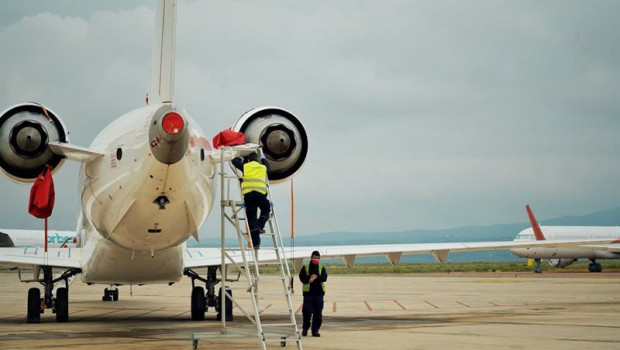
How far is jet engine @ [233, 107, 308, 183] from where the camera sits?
16.9 m

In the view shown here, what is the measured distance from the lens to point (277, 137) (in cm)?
1691

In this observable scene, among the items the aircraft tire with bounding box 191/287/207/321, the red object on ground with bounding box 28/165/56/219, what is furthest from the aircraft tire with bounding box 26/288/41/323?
the red object on ground with bounding box 28/165/56/219

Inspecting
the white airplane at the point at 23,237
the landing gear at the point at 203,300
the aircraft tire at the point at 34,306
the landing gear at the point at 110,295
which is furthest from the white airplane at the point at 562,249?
the aircraft tire at the point at 34,306

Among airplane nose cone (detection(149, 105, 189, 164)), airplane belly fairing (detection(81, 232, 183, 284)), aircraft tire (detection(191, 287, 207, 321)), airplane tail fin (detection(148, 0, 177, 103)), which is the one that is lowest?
aircraft tire (detection(191, 287, 207, 321))

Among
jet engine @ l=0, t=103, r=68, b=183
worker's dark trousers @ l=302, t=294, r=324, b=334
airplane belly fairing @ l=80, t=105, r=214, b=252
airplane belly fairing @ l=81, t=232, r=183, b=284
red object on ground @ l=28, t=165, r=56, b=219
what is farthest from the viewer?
airplane belly fairing @ l=81, t=232, r=183, b=284

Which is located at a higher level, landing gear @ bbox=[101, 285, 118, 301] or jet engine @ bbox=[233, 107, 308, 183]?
jet engine @ bbox=[233, 107, 308, 183]

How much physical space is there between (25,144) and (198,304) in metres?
7.69

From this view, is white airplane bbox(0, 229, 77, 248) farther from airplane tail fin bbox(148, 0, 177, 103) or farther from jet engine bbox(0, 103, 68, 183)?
airplane tail fin bbox(148, 0, 177, 103)

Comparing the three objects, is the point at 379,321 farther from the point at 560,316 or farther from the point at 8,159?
the point at 8,159

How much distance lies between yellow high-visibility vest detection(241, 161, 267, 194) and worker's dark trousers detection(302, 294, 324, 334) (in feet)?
11.2

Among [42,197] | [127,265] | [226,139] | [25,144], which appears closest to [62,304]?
[127,265]

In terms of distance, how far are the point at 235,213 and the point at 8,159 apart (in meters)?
5.33

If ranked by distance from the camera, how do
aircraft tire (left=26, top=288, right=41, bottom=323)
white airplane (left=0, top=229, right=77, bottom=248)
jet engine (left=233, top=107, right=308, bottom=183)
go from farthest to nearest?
white airplane (left=0, top=229, right=77, bottom=248)
aircraft tire (left=26, top=288, right=41, bottom=323)
jet engine (left=233, top=107, right=308, bottom=183)

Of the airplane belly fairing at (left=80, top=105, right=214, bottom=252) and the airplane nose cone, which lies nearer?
the airplane nose cone
